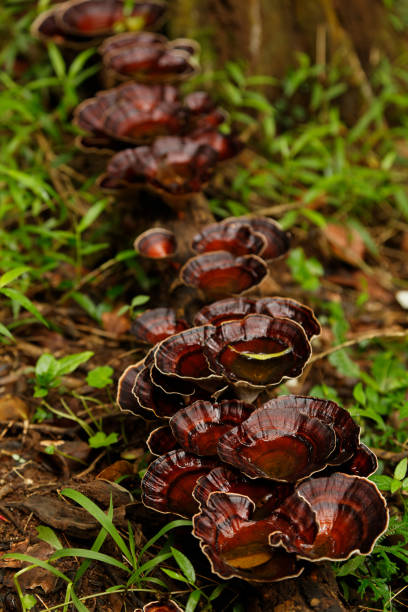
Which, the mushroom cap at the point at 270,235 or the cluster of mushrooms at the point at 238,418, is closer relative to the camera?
the cluster of mushrooms at the point at 238,418

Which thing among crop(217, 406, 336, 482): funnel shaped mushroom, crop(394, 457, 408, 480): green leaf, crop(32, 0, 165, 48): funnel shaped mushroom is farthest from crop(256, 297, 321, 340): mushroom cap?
crop(32, 0, 165, 48): funnel shaped mushroom

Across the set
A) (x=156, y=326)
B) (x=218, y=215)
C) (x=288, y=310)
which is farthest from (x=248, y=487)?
(x=218, y=215)

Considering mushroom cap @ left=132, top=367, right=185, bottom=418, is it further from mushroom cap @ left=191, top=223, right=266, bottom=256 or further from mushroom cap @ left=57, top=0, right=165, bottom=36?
mushroom cap @ left=57, top=0, right=165, bottom=36

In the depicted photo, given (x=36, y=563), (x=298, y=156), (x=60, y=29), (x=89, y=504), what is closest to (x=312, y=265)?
(x=298, y=156)

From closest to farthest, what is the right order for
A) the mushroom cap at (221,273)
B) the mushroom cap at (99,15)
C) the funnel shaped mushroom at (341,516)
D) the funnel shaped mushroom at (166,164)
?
the funnel shaped mushroom at (341,516)
the mushroom cap at (221,273)
the funnel shaped mushroom at (166,164)
the mushroom cap at (99,15)

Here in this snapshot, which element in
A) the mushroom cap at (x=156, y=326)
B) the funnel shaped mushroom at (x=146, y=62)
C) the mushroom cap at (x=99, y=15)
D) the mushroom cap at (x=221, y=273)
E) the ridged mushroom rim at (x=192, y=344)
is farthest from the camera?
the mushroom cap at (x=99, y=15)

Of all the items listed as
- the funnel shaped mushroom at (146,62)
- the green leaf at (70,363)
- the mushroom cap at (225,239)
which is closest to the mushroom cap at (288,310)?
the mushroom cap at (225,239)

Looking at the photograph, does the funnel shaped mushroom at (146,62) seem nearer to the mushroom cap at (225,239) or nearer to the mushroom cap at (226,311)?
the mushroom cap at (225,239)
